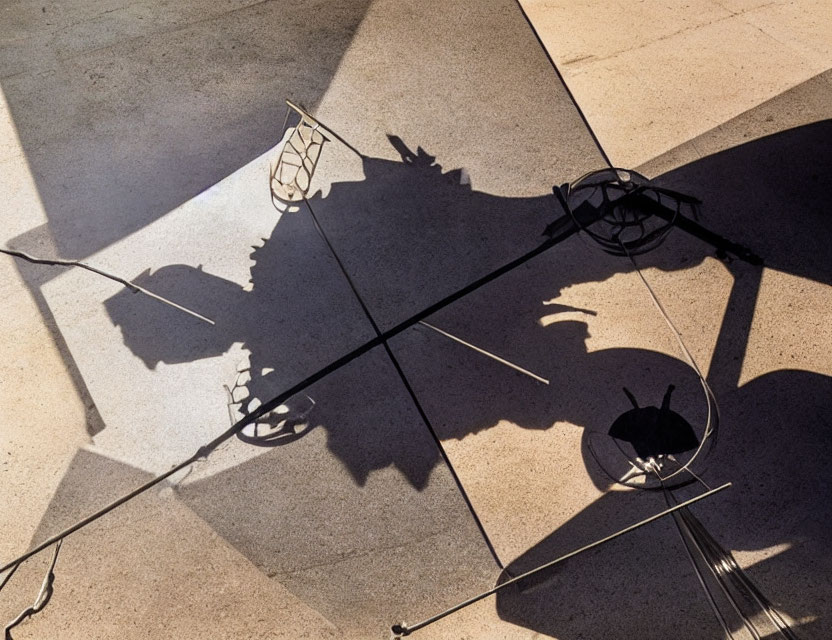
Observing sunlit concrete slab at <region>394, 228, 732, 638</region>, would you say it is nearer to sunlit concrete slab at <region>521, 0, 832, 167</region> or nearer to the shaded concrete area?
sunlit concrete slab at <region>521, 0, 832, 167</region>

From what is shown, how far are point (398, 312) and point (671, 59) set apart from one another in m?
4.37

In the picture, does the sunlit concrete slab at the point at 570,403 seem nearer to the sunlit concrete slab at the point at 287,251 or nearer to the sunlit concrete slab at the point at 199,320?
the sunlit concrete slab at the point at 287,251

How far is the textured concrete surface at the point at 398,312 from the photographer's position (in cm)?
460

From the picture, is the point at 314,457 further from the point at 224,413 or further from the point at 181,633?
the point at 181,633

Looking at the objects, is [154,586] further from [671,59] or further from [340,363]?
[671,59]

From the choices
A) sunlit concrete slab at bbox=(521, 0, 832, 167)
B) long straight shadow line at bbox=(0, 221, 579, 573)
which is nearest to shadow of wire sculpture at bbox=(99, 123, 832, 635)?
long straight shadow line at bbox=(0, 221, 579, 573)

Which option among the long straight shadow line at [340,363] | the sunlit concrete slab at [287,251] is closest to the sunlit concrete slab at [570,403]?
the long straight shadow line at [340,363]

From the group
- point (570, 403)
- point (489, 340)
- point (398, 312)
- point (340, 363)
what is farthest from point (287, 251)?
point (570, 403)

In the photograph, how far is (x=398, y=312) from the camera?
219 inches

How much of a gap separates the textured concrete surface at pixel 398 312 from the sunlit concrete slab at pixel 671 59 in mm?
40

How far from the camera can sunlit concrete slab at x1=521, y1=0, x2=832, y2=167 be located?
673cm

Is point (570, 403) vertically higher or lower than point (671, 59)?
lower

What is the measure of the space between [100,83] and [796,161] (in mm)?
7201

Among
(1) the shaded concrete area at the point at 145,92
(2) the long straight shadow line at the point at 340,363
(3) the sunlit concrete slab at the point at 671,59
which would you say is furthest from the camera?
(3) the sunlit concrete slab at the point at 671,59
